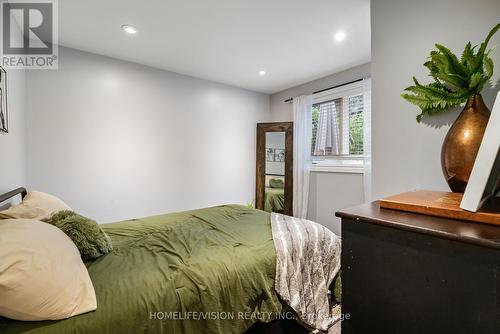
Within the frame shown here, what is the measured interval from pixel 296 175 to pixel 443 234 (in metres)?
3.17

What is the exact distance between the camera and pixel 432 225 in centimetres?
62

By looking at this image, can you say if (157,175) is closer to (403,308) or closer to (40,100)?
(40,100)

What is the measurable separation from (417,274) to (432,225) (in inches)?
5.4

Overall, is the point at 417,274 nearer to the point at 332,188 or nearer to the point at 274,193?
the point at 332,188

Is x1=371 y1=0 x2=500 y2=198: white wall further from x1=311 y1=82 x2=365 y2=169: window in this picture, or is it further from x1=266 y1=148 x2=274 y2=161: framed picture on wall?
x1=266 y1=148 x2=274 y2=161: framed picture on wall

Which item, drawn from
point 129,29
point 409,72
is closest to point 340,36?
point 409,72

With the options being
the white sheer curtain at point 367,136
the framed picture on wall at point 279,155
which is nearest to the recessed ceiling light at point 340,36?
the white sheer curtain at point 367,136

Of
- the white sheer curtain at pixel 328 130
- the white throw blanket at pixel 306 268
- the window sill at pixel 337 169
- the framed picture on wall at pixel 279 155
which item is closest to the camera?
the white throw blanket at pixel 306 268

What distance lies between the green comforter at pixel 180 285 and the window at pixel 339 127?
196cm

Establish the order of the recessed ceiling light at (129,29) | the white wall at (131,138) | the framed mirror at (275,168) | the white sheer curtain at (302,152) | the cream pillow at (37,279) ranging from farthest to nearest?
the framed mirror at (275,168)
the white sheer curtain at (302,152)
the white wall at (131,138)
the recessed ceiling light at (129,29)
the cream pillow at (37,279)

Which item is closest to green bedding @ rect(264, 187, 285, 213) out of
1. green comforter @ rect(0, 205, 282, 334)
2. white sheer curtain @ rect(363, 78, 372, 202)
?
white sheer curtain @ rect(363, 78, 372, 202)

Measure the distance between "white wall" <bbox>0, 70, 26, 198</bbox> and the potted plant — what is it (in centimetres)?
266

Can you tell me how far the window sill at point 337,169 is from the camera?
2990 mm

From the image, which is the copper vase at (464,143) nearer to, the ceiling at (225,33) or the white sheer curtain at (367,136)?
the ceiling at (225,33)
